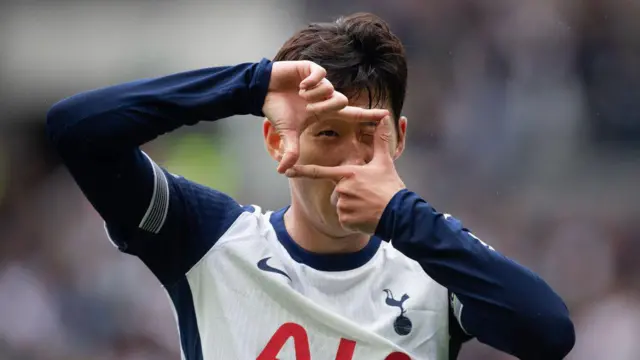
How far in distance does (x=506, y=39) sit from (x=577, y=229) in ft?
3.70

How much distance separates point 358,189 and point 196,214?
19.1 inches

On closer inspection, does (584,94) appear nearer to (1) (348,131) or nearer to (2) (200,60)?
(2) (200,60)

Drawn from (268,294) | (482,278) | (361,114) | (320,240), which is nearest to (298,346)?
(268,294)

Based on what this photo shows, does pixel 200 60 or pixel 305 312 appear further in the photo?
pixel 200 60

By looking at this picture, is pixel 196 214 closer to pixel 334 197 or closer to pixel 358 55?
pixel 334 197

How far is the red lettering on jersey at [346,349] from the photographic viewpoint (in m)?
2.24

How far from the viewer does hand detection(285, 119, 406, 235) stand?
79.1 inches

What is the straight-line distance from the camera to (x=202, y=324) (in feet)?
7.48

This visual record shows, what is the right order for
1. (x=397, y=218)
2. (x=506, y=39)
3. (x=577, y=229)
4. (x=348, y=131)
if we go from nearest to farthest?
(x=397, y=218)
(x=348, y=131)
(x=577, y=229)
(x=506, y=39)

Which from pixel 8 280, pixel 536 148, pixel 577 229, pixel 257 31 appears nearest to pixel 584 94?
pixel 536 148

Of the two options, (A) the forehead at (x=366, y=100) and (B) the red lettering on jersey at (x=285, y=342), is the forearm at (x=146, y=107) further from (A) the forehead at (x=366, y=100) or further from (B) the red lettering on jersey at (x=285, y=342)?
(B) the red lettering on jersey at (x=285, y=342)

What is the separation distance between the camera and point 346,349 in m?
2.24

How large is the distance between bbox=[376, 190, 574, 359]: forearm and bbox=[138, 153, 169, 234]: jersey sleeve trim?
1.71 ft

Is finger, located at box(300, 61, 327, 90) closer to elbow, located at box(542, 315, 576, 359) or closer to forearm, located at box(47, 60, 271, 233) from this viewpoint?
forearm, located at box(47, 60, 271, 233)
